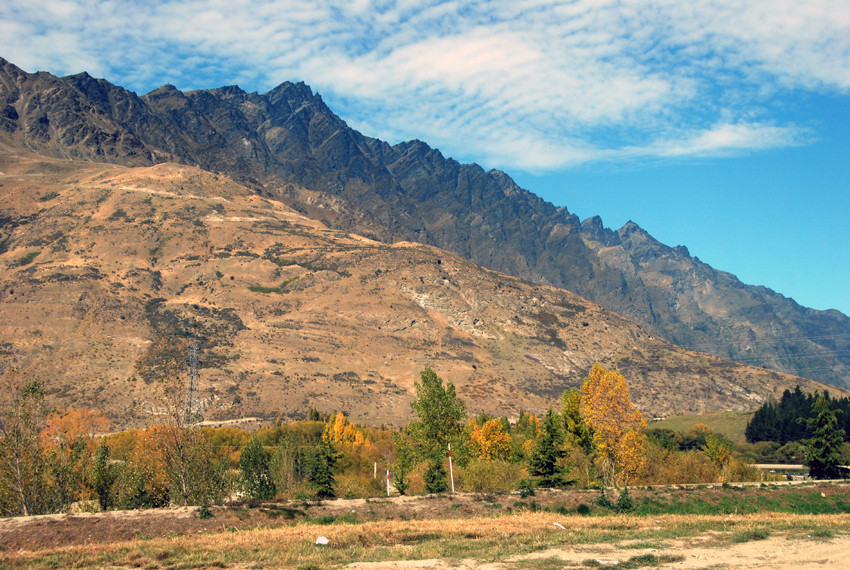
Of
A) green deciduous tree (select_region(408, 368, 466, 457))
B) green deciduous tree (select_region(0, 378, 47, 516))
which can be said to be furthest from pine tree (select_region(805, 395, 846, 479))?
green deciduous tree (select_region(0, 378, 47, 516))

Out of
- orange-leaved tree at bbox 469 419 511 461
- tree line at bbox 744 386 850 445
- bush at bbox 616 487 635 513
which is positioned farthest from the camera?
tree line at bbox 744 386 850 445

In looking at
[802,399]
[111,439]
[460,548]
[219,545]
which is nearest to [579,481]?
[460,548]

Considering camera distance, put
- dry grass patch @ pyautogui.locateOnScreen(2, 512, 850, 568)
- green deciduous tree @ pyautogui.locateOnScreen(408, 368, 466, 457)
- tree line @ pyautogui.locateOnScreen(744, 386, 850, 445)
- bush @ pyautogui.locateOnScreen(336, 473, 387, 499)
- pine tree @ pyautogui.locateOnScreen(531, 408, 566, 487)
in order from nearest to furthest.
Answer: dry grass patch @ pyautogui.locateOnScreen(2, 512, 850, 568)
pine tree @ pyautogui.locateOnScreen(531, 408, 566, 487)
bush @ pyautogui.locateOnScreen(336, 473, 387, 499)
green deciduous tree @ pyautogui.locateOnScreen(408, 368, 466, 457)
tree line @ pyautogui.locateOnScreen(744, 386, 850, 445)

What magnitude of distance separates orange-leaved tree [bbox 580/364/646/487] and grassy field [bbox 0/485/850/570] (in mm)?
21596

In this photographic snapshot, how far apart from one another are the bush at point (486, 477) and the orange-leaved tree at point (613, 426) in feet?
29.5

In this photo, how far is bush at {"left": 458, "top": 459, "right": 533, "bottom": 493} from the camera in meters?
60.0

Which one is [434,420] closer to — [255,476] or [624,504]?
[255,476]

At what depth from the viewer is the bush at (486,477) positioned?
6000 centimetres

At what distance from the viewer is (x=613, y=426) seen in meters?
64.5

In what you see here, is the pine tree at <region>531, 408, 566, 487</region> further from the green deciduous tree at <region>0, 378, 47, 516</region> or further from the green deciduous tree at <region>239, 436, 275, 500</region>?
the green deciduous tree at <region>0, 378, 47, 516</region>

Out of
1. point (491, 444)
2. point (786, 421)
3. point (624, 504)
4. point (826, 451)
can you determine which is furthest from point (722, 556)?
point (786, 421)

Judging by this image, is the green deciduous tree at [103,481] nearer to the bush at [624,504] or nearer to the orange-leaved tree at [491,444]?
the bush at [624,504]

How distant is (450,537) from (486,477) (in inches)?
1280

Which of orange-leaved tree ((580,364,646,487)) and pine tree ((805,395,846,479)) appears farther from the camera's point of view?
pine tree ((805,395,846,479))
